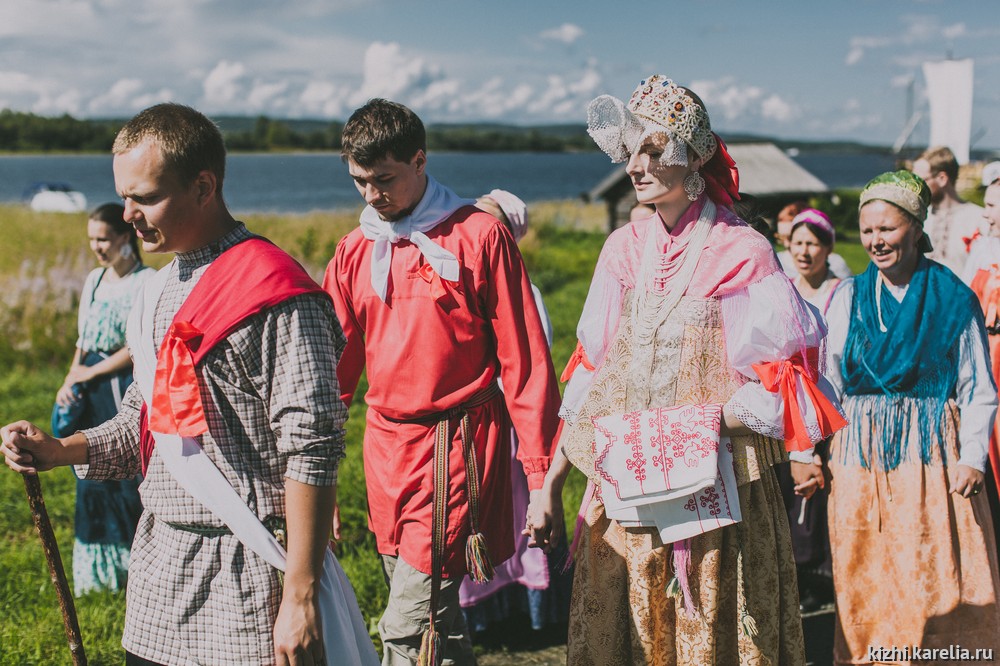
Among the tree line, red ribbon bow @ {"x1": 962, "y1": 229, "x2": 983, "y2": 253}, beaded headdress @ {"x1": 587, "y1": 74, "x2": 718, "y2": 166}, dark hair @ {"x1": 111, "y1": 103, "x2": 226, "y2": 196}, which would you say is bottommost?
red ribbon bow @ {"x1": 962, "y1": 229, "x2": 983, "y2": 253}

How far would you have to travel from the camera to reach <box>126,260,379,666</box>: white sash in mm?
1912

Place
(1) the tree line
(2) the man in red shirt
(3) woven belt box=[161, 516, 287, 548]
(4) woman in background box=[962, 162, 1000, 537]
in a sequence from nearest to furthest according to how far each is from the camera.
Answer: (3) woven belt box=[161, 516, 287, 548]
(2) the man in red shirt
(4) woman in background box=[962, 162, 1000, 537]
(1) the tree line

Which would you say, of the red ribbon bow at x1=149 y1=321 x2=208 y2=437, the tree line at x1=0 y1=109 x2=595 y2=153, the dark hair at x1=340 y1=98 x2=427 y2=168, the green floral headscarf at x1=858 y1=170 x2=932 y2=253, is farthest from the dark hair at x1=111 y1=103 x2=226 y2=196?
the tree line at x1=0 y1=109 x2=595 y2=153

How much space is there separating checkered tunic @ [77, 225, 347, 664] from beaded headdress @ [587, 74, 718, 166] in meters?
1.07

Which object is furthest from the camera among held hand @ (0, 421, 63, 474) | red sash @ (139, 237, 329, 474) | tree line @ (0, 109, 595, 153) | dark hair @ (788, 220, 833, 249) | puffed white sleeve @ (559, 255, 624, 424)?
tree line @ (0, 109, 595, 153)

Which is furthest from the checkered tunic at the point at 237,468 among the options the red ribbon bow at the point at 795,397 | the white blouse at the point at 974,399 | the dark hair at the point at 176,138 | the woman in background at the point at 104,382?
the woman in background at the point at 104,382

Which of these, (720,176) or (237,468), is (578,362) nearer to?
(720,176)

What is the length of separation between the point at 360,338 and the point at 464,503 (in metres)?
0.73

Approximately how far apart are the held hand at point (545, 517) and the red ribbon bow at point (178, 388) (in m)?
1.20

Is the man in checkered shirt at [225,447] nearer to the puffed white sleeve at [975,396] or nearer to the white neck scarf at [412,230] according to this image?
the white neck scarf at [412,230]

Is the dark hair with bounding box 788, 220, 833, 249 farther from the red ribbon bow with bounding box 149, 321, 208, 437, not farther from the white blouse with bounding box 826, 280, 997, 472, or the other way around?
the red ribbon bow with bounding box 149, 321, 208, 437

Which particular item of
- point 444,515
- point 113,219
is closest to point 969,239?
point 444,515

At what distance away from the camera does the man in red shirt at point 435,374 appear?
285 centimetres

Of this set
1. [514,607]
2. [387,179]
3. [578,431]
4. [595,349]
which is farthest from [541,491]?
[514,607]
